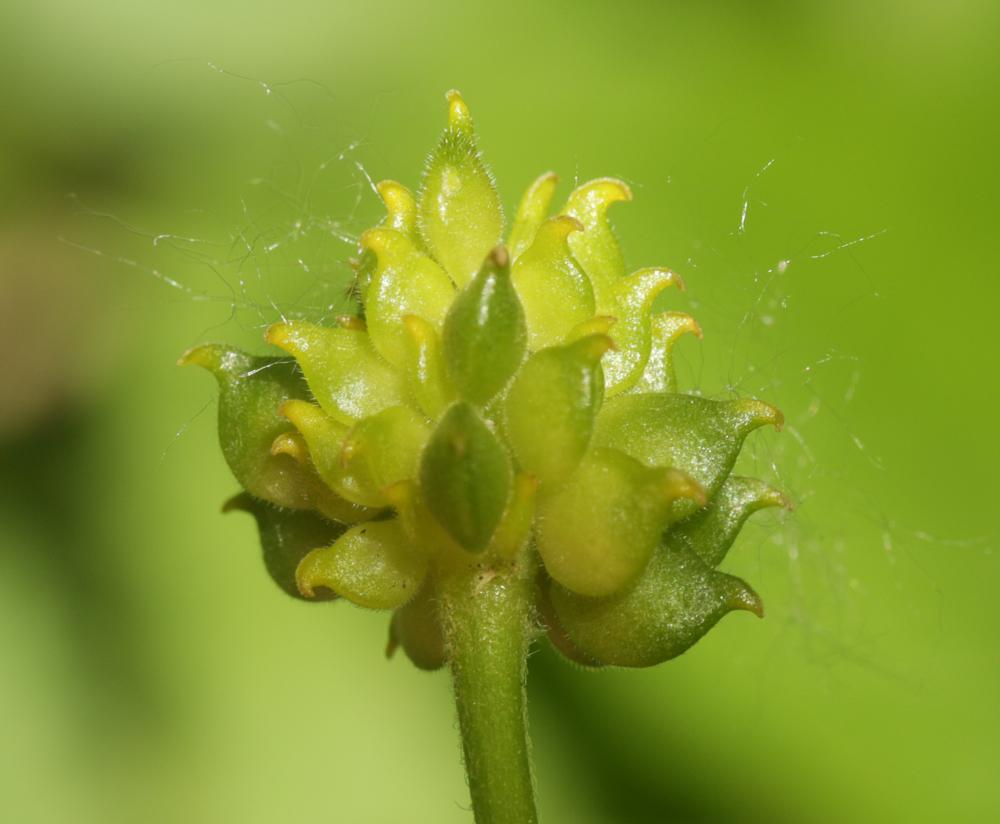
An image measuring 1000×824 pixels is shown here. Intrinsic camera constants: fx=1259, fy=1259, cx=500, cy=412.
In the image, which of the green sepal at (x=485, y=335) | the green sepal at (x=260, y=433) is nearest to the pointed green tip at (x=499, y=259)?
the green sepal at (x=485, y=335)

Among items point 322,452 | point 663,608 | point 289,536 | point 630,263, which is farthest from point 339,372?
point 630,263

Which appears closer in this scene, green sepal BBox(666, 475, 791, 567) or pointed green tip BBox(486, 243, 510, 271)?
pointed green tip BBox(486, 243, 510, 271)

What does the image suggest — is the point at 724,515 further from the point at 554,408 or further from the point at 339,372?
the point at 339,372

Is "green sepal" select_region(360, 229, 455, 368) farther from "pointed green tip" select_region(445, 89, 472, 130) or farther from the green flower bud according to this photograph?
the green flower bud

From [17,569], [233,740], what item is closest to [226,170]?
[17,569]

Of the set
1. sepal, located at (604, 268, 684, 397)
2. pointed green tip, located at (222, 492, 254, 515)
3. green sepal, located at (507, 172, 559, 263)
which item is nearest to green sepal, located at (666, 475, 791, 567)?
sepal, located at (604, 268, 684, 397)

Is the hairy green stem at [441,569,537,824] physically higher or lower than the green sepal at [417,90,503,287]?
lower
